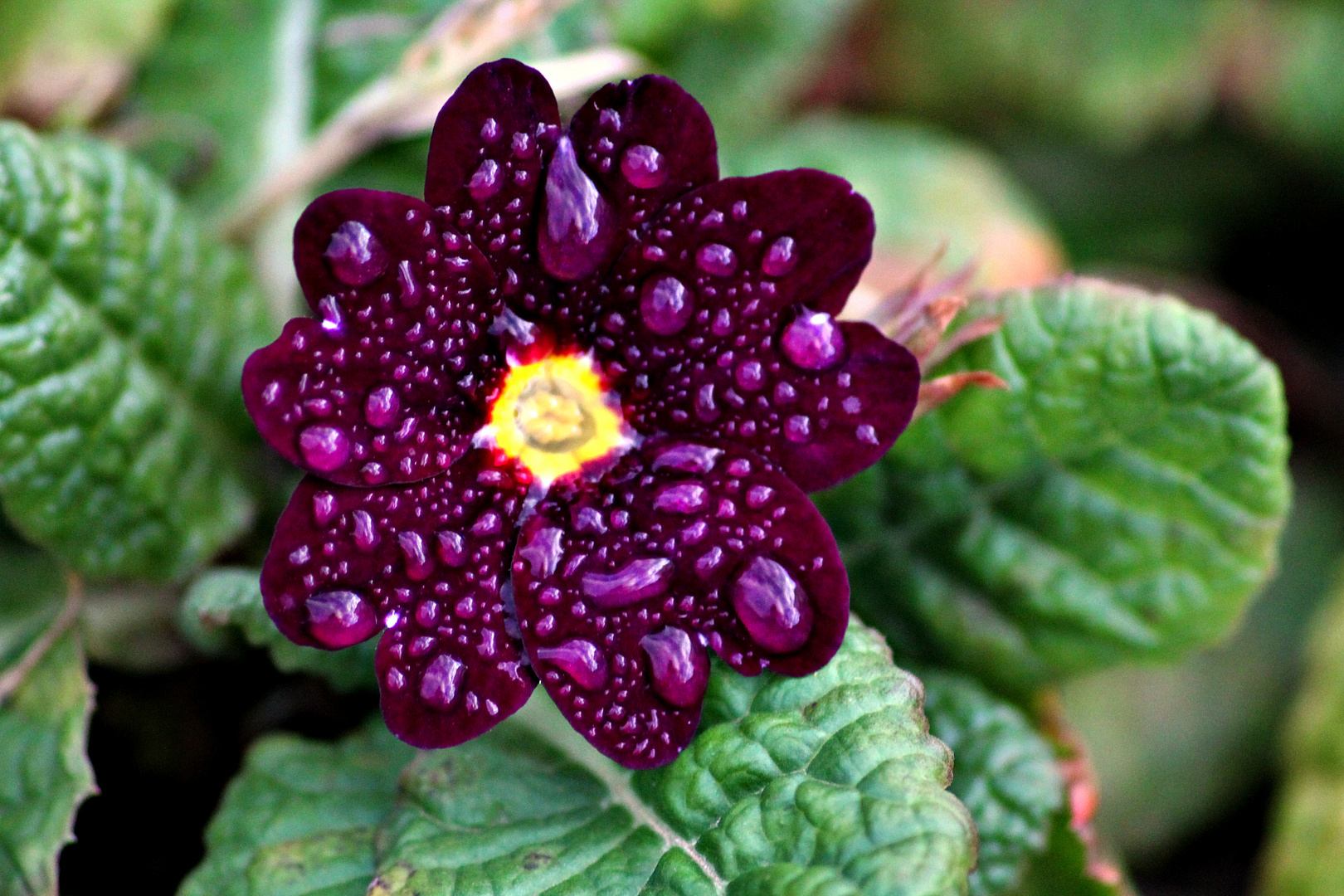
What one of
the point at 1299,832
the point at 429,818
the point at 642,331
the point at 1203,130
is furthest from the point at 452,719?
the point at 1203,130

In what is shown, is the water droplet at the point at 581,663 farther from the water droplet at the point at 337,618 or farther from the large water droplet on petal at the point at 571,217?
the large water droplet on petal at the point at 571,217

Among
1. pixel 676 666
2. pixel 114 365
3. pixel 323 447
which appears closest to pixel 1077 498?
pixel 676 666

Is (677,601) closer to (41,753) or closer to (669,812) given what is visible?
(669,812)

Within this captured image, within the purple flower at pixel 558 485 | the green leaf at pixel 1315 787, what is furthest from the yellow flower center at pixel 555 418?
the green leaf at pixel 1315 787

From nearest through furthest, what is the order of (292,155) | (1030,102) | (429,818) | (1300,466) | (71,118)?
(429,818), (71,118), (292,155), (1300,466), (1030,102)

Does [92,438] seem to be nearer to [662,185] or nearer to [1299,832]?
[662,185]

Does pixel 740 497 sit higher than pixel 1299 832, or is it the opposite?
pixel 740 497
